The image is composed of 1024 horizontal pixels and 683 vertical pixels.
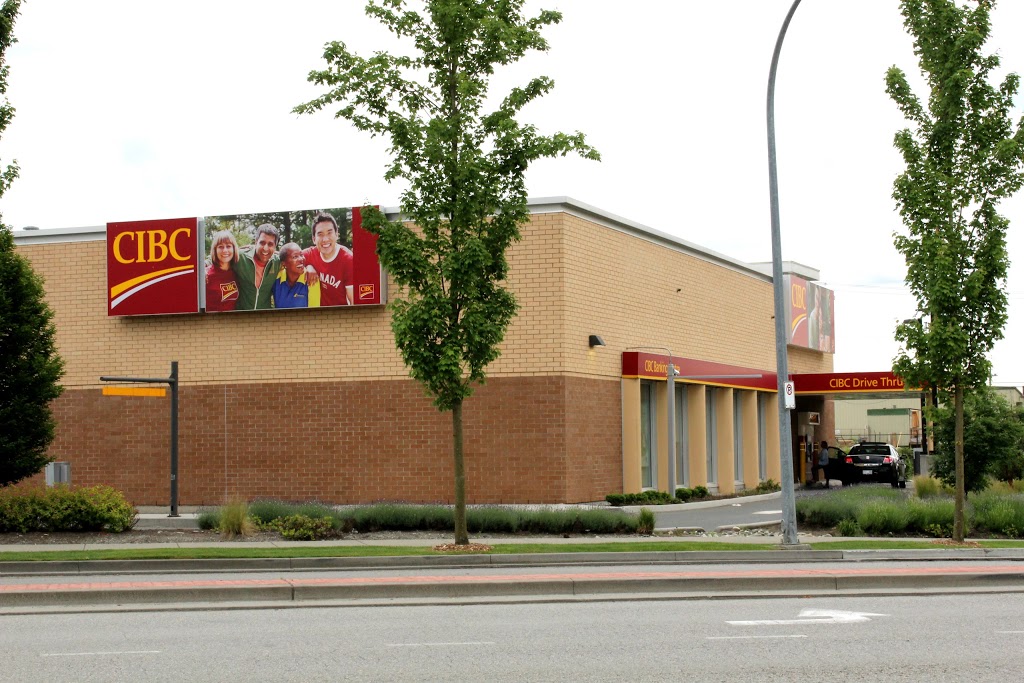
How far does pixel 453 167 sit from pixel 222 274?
14.7 metres

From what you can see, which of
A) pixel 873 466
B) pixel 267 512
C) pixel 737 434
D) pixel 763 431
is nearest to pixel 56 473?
pixel 267 512

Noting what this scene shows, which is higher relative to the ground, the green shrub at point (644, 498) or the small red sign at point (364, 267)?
the small red sign at point (364, 267)

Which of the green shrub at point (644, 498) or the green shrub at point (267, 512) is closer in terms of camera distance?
the green shrub at point (267, 512)

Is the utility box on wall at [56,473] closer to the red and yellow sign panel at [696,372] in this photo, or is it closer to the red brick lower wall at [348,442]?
the red brick lower wall at [348,442]

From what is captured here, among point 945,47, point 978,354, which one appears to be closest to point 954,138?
point 945,47

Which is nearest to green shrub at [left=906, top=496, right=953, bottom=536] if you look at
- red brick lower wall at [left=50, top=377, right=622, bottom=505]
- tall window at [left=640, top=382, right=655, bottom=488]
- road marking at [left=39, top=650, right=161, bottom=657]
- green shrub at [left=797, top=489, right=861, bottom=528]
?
green shrub at [left=797, top=489, right=861, bottom=528]

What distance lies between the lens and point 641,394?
34938mm

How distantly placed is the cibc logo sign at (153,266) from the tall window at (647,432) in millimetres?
12822

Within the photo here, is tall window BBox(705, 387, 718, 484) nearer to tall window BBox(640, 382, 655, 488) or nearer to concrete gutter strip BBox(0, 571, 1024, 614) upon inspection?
tall window BBox(640, 382, 655, 488)

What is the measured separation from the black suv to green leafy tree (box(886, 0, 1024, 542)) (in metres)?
23.9

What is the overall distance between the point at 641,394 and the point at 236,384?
11352 millimetres

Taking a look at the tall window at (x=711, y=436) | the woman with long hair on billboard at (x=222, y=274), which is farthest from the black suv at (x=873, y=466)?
the woman with long hair on billboard at (x=222, y=274)

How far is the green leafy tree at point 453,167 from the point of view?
19.3 metres

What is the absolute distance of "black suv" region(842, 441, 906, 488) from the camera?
45031mm
